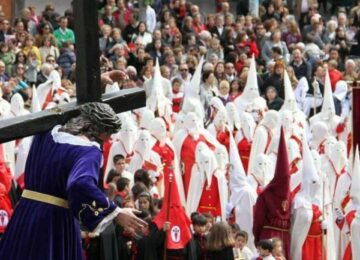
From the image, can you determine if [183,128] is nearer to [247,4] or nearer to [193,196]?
[193,196]

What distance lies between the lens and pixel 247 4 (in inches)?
1224

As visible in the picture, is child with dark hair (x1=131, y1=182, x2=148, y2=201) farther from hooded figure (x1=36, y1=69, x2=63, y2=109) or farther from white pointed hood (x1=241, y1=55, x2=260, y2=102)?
white pointed hood (x1=241, y1=55, x2=260, y2=102)

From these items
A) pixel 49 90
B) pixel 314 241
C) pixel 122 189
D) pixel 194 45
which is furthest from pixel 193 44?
pixel 122 189

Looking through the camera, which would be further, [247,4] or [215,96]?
[247,4]

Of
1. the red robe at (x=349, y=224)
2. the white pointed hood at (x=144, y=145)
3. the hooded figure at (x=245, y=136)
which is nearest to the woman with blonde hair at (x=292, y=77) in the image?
the hooded figure at (x=245, y=136)

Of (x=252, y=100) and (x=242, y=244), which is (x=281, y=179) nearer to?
(x=242, y=244)

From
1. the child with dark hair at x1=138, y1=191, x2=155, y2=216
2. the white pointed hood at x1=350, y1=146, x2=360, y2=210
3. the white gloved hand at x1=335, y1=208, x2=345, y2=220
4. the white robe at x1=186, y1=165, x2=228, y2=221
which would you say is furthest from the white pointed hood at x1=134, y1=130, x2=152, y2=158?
the child with dark hair at x1=138, y1=191, x2=155, y2=216

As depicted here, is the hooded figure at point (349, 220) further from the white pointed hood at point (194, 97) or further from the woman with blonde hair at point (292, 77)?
the woman with blonde hair at point (292, 77)

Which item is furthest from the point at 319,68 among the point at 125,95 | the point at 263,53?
the point at 125,95

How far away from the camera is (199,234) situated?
15148mm

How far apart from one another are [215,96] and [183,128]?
298 cm

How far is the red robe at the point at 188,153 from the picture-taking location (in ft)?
66.4

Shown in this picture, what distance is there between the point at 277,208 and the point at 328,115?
20.2 ft

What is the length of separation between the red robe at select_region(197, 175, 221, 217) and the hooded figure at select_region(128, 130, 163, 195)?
90 centimetres
